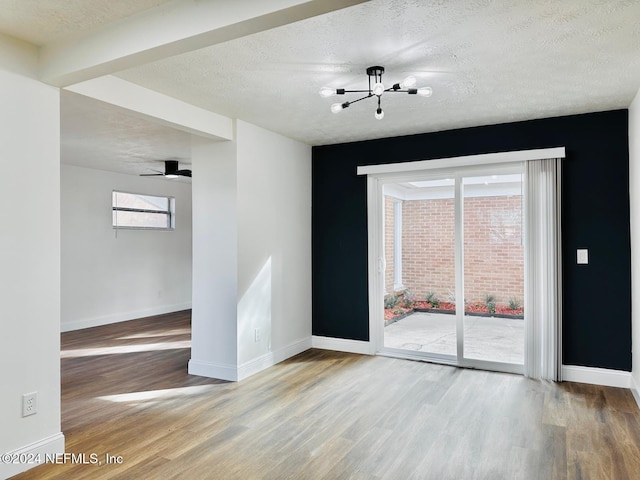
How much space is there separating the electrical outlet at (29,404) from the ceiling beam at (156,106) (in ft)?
6.10

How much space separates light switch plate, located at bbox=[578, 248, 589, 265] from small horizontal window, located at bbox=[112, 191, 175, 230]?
6.64 metres

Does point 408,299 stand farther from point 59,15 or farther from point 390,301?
point 59,15

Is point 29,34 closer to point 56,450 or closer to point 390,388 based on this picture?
point 56,450

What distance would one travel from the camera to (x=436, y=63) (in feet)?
9.53

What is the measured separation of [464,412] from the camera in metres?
3.41

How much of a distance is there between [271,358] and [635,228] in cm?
355

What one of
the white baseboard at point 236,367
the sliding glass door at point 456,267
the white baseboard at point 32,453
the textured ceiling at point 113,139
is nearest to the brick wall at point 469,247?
the sliding glass door at point 456,267

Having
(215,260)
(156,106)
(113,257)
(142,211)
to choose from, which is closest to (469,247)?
(215,260)

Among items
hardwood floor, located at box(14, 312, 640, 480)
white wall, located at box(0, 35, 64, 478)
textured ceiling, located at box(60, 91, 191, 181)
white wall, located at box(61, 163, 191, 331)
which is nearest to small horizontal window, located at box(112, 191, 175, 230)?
white wall, located at box(61, 163, 191, 331)

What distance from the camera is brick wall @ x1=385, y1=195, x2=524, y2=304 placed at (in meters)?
4.47

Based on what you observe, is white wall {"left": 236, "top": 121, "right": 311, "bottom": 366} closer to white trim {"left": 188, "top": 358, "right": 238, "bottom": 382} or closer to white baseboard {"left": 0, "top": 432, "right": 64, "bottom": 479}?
white trim {"left": 188, "top": 358, "right": 238, "bottom": 382}

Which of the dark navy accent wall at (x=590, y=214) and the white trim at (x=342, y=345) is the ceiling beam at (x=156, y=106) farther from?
the white trim at (x=342, y=345)

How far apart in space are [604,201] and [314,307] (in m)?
3.23

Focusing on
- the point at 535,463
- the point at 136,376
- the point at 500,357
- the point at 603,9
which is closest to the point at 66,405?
the point at 136,376
